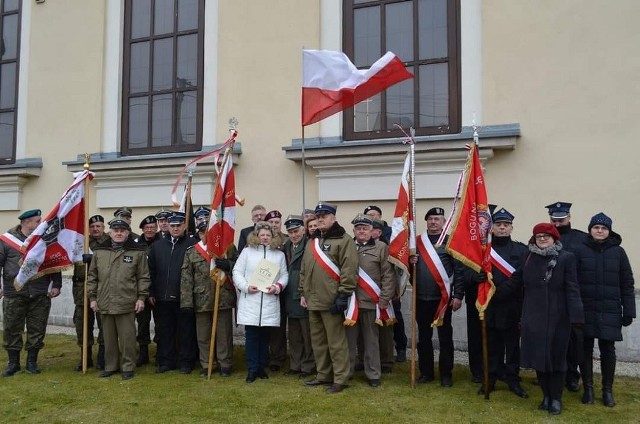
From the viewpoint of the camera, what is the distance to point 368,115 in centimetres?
794

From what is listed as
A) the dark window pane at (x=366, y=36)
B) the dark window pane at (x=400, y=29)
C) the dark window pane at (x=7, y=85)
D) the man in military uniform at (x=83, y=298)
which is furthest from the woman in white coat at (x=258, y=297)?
the dark window pane at (x=7, y=85)

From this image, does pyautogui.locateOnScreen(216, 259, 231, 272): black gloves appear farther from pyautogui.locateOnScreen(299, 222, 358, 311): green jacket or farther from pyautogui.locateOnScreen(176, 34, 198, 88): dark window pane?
pyautogui.locateOnScreen(176, 34, 198, 88): dark window pane

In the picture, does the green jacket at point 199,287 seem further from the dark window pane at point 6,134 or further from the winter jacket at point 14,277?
the dark window pane at point 6,134

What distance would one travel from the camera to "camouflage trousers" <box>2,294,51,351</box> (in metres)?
6.28

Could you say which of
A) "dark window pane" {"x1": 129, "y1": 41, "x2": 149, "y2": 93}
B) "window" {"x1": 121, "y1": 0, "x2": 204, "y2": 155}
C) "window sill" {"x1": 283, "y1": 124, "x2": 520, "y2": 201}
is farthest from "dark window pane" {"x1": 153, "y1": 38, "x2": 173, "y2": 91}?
"window sill" {"x1": 283, "y1": 124, "x2": 520, "y2": 201}

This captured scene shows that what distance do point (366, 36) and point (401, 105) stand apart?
1.11 meters

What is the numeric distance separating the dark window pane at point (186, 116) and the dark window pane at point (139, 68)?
2.37 ft

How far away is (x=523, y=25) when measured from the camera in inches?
278

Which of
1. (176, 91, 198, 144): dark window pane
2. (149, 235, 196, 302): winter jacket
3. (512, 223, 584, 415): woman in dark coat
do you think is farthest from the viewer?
(176, 91, 198, 144): dark window pane

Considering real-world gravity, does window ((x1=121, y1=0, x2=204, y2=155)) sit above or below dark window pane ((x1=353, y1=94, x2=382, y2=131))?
above

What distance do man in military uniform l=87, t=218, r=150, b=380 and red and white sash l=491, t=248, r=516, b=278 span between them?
3.57m

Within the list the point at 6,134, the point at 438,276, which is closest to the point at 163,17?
the point at 6,134

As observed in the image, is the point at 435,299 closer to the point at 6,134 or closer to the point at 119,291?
the point at 119,291

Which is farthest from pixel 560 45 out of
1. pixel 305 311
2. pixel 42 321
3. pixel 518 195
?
pixel 42 321
